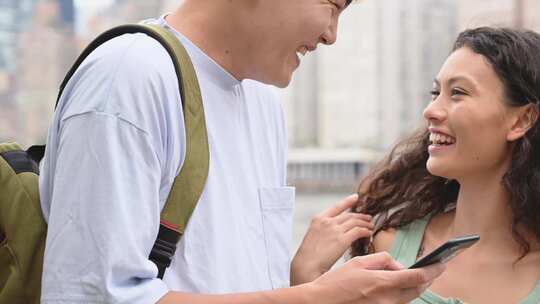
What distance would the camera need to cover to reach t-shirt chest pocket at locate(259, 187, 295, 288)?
0.98m

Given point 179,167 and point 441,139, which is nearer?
point 179,167

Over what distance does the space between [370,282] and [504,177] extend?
69 cm

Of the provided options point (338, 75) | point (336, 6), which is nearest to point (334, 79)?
point (338, 75)

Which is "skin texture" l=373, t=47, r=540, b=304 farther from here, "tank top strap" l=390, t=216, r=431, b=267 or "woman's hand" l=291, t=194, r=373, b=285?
"woman's hand" l=291, t=194, r=373, b=285

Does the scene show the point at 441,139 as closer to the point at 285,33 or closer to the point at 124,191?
the point at 285,33

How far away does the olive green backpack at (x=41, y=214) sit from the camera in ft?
2.70

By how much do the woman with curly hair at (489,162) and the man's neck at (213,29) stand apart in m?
0.57

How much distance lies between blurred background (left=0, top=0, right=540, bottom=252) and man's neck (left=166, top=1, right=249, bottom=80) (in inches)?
404

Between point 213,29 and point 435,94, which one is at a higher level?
point 213,29

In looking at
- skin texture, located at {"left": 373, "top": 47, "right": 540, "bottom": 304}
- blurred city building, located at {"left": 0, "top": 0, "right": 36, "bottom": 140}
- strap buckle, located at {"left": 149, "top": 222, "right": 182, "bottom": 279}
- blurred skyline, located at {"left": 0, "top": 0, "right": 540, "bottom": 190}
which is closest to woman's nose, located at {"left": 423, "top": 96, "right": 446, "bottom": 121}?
skin texture, located at {"left": 373, "top": 47, "right": 540, "bottom": 304}

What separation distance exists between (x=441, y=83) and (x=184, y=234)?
0.74 m

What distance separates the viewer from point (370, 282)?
836 millimetres

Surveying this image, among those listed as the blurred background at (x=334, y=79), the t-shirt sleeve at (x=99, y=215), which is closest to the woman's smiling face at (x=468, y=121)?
the t-shirt sleeve at (x=99, y=215)

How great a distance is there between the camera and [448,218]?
1.55m
